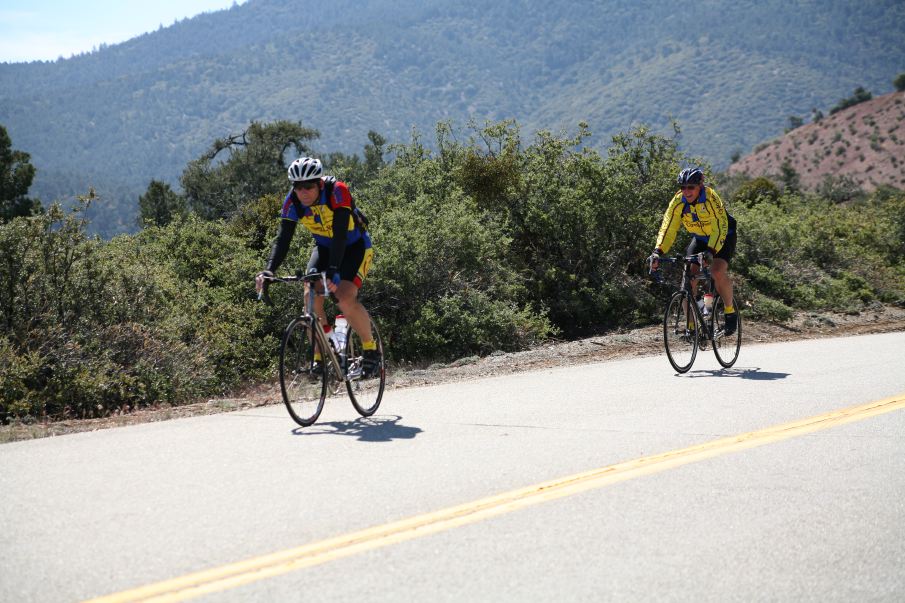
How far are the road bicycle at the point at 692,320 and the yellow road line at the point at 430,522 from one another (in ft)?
12.3

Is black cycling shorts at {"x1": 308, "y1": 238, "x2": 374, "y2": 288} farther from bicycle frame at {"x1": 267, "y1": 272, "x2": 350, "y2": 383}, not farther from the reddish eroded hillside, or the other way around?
the reddish eroded hillside

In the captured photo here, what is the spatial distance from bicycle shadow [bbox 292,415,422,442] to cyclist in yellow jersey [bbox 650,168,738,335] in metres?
4.87

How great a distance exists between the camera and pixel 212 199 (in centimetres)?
6112

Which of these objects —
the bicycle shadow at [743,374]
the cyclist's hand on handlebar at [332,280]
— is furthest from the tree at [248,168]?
the cyclist's hand on handlebar at [332,280]

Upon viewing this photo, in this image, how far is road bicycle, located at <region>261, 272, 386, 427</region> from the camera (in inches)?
307

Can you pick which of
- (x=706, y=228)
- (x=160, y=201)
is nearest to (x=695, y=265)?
(x=706, y=228)

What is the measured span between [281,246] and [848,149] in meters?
141

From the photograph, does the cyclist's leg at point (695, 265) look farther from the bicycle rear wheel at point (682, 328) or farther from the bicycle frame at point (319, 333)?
the bicycle frame at point (319, 333)

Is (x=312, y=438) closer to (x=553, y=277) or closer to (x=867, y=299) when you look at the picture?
(x=553, y=277)

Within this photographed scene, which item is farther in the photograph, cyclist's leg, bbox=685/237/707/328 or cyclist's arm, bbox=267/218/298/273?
cyclist's leg, bbox=685/237/707/328

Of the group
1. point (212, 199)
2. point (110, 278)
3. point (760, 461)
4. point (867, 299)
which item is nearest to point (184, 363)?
point (110, 278)

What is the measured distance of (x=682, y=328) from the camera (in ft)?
37.5

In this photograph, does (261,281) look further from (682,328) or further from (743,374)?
(743,374)

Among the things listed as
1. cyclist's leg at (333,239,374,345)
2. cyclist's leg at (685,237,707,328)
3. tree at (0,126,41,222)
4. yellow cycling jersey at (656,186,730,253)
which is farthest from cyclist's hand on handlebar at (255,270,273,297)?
tree at (0,126,41,222)
